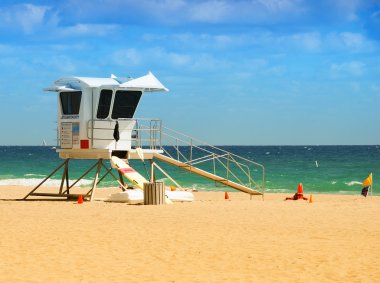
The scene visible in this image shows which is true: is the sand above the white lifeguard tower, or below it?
below

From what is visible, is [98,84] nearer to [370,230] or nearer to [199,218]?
[199,218]

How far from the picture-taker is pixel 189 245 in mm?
15500

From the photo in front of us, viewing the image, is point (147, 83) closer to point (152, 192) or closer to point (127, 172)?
point (127, 172)

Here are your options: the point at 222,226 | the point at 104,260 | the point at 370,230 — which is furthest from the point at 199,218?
the point at 104,260

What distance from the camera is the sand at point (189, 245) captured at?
1244 cm

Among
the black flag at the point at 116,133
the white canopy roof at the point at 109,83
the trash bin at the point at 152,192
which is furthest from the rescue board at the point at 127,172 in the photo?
the white canopy roof at the point at 109,83

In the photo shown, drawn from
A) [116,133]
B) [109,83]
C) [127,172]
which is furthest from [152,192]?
[109,83]

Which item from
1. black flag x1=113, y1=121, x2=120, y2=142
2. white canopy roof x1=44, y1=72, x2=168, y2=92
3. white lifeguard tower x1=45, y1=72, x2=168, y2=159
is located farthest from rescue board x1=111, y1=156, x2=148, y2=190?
white canopy roof x1=44, y1=72, x2=168, y2=92

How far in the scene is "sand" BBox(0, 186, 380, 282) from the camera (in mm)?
12438

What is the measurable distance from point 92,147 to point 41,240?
39.2ft

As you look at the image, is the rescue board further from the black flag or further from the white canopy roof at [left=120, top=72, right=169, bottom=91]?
the white canopy roof at [left=120, top=72, right=169, bottom=91]

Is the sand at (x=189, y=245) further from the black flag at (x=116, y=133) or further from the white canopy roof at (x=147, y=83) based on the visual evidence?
the white canopy roof at (x=147, y=83)

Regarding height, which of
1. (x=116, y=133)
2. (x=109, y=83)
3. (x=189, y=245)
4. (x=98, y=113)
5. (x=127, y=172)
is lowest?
(x=189, y=245)

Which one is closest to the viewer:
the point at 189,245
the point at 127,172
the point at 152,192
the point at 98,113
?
the point at 189,245
